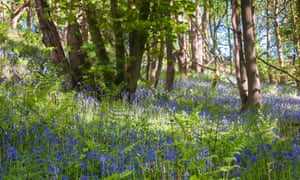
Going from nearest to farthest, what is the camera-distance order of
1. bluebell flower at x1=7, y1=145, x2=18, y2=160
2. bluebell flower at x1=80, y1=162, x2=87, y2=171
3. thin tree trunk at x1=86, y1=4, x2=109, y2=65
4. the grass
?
the grass
bluebell flower at x1=80, y1=162, x2=87, y2=171
bluebell flower at x1=7, y1=145, x2=18, y2=160
thin tree trunk at x1=86, y1=4, x2=109, y2=65

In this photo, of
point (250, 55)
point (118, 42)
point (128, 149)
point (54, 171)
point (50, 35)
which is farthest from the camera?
point (50, 35)

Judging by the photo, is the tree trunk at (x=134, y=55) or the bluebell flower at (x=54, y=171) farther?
the tree trunk at (x=134, y=55)

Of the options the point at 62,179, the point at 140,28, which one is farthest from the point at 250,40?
the point at 62,179

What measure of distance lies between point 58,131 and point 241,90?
5.34 m

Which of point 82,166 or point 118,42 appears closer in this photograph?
point 82,166

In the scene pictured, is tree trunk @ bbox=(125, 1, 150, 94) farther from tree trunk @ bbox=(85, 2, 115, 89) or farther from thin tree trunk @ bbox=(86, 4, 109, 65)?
thin tree trunk @ bbox=(86, 4, 109, 65)

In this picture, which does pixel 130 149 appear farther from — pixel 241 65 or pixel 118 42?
pixel 241 65

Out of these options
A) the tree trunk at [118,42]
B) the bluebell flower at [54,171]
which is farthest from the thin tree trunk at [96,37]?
the bluebell flower at [54,171]

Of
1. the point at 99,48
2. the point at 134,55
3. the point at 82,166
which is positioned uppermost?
the point at 99,48

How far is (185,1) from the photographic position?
7.44m

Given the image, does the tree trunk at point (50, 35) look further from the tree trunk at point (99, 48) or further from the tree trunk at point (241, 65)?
the tree trunk at point (241, 65)

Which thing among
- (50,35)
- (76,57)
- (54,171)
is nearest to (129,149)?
(54,171)

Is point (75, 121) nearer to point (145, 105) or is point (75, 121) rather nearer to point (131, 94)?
point (145, 105)

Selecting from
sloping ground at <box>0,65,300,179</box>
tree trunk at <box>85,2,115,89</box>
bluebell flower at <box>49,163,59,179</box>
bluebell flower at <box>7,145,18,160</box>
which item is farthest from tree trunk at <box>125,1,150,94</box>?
bluebell flower at <box>49,163,59,179</box>
